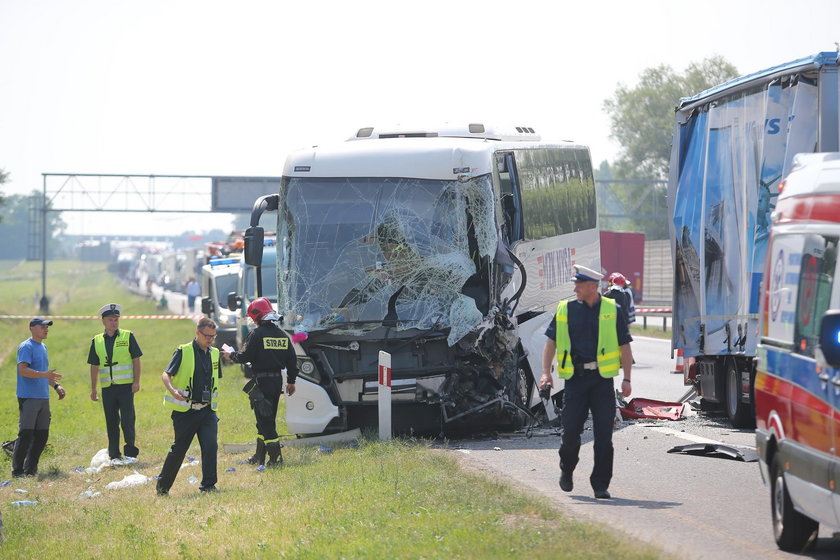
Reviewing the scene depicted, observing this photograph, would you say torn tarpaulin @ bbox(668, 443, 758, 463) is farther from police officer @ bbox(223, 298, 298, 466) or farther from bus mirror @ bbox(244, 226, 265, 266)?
bus mirror @ bbox(244, 226, 265, 266)

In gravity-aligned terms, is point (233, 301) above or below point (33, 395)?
above

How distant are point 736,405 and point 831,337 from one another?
344 inches

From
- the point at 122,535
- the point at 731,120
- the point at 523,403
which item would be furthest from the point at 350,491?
the point at 731,120

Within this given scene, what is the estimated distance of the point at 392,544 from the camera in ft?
29.8

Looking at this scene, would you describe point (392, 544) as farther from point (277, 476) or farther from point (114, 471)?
point (114, 471)

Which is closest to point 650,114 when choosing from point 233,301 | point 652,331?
point 652,331

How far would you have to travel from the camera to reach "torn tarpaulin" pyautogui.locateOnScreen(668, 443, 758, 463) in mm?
12930

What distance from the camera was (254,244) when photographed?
15.8m

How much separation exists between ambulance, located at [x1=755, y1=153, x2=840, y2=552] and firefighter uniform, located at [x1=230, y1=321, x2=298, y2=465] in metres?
6.36

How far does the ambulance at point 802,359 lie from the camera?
7.48 meters

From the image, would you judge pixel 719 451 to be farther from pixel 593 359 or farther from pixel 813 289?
pixel 813 289

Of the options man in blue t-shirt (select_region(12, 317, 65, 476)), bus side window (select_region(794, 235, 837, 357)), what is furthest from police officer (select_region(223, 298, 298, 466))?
bus side window (select_region(794, 235, 837, 357))

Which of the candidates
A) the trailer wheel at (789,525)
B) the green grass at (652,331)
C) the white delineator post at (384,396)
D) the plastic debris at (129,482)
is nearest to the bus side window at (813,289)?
the trailer wheel at (789,525)

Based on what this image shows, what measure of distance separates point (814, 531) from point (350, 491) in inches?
173
